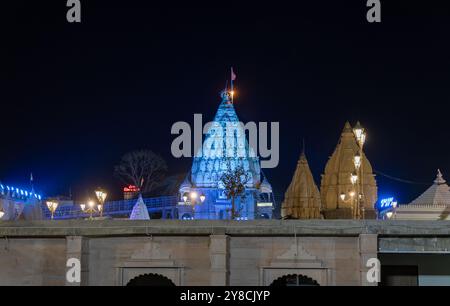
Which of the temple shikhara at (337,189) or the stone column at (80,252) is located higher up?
the temple shikhara at (337,189)

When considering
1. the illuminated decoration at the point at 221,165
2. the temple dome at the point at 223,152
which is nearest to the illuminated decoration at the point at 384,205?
the illuminated decoration at the point at 221,165

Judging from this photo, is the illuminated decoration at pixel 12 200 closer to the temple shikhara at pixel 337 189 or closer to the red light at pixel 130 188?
the temple shikhara at pixel 337 189

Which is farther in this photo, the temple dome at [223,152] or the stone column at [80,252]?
the temple dome at [223,152]

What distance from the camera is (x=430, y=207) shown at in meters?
55.1

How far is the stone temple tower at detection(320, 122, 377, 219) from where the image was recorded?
241 ft

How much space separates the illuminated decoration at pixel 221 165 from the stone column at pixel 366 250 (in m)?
82.8

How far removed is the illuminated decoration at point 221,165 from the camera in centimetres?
10469

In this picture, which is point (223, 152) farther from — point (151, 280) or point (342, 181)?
point (151, 280)

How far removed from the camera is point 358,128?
29703mm

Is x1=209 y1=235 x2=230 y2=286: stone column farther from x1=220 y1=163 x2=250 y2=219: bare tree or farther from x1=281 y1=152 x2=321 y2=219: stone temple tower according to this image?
x1=281 y1=152 x2=321 y2=219: stone temple tower

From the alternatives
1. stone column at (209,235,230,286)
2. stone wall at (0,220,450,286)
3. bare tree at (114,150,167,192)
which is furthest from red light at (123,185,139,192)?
stone column at (209,235,230,286)

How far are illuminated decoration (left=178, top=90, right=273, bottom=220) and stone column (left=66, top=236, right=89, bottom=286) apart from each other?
82094 millimetres
